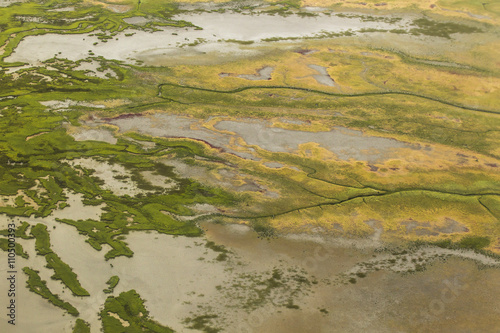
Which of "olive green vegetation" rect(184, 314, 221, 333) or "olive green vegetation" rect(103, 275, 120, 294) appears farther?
"olive green vegetation" rect(103, 275, 120, 294)

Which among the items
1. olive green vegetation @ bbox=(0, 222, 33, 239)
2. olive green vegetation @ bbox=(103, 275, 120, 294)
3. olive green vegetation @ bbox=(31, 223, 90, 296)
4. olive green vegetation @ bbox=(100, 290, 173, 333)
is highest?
olive green vegetation @ bbox=(0, 222, 33, 239)

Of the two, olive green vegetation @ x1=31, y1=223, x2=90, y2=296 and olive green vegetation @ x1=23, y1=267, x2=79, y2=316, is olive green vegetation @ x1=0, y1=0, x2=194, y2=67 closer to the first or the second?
olive green vegetation @ x1=31, y1=223, x2=90, y2=296

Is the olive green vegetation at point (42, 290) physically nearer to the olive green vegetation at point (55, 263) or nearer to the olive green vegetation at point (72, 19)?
the olive green vegetation at point (55, 263)

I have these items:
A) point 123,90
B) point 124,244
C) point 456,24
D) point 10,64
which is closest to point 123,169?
point 124,244

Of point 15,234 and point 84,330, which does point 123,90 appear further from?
point 84,330

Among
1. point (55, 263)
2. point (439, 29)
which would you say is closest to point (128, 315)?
point (55, 263)

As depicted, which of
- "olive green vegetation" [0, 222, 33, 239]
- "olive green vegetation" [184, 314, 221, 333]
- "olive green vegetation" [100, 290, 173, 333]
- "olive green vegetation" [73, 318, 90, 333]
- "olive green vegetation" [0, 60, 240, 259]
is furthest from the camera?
"olive green vegetation" [0, 60, 240, 259]

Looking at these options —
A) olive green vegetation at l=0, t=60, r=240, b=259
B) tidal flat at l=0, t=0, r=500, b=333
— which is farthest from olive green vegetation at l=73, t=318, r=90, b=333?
olive green vegetation at l=0, t=60, r=240, b=259
